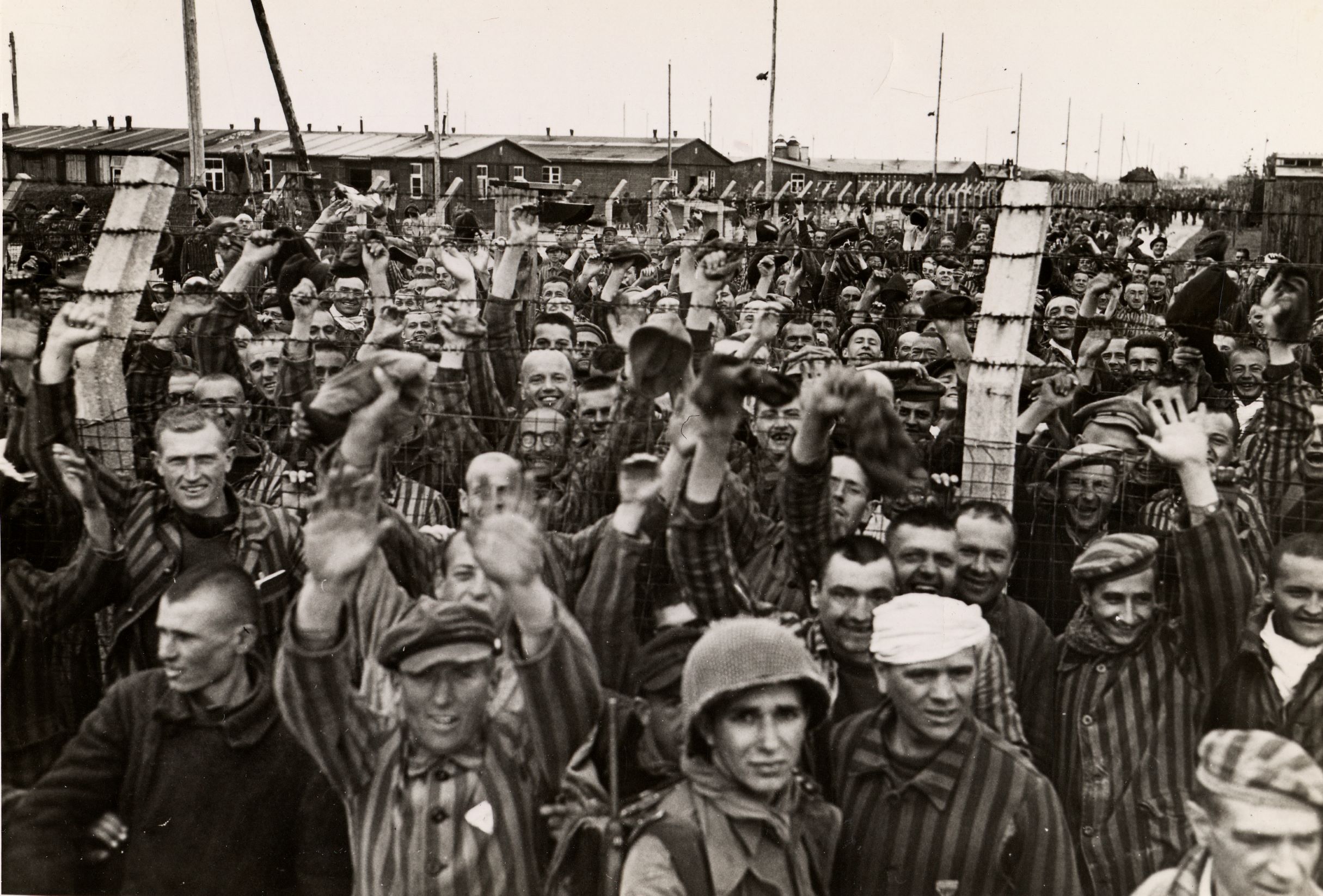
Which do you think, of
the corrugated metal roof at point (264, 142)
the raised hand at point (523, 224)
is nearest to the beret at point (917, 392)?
the raised hand at point (523, 224)

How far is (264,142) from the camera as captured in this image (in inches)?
534

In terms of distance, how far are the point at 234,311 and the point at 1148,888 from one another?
4574mm

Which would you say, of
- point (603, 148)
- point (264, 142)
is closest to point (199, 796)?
point (603, 148)

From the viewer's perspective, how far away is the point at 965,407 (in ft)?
17.8

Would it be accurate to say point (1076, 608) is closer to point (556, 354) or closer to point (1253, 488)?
point (1253, 488)

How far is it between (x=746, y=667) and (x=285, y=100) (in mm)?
5329

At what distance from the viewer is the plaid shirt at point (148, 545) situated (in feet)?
17.5

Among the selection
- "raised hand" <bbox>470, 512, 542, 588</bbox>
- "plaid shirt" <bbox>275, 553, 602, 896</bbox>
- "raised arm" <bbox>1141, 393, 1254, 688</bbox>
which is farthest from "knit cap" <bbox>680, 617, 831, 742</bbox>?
"raised arm" <bbox>1141, 393, 1254, 688</bbox>

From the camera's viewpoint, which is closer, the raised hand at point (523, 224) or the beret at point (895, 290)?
the raised hand at point (523, 224)

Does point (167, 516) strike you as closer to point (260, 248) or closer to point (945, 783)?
point (260, 248)

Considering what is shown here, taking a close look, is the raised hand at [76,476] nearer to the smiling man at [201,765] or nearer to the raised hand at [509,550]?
the smiling man at [201,765]

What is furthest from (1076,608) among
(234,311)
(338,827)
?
→ (234,311)

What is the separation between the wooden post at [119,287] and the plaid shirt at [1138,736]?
3899 millimetres

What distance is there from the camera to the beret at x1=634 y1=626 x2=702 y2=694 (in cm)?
502
